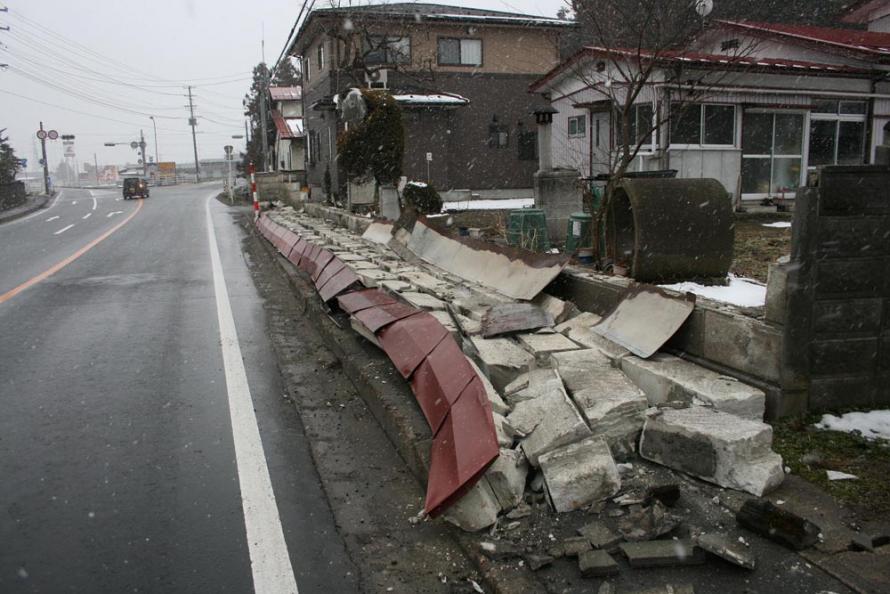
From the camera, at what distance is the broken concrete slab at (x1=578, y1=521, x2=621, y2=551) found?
327 centimetres

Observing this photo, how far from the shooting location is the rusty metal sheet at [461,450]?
3570 mm

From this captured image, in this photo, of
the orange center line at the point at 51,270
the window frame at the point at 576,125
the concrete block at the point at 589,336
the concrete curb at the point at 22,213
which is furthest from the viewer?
the concrete curb at the point at 22,213

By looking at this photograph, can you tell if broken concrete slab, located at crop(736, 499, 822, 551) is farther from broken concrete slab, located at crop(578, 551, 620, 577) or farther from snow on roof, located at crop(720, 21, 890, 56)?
snow on roof, located at crop(720, 21, 890, 56)

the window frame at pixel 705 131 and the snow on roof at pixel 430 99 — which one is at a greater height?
the snow on roof at pixel 430 99

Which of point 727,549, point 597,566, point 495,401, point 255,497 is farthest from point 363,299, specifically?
point 727,549

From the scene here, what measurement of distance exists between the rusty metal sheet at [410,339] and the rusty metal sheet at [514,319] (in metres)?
0.44

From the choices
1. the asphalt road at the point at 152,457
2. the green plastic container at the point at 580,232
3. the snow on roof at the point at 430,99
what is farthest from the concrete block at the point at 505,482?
the snow on roof at the point at 430,99

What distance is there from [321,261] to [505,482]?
712 cm

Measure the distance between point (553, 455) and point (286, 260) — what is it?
1051 centimetres

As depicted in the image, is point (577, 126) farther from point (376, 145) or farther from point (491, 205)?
point (376, 145)

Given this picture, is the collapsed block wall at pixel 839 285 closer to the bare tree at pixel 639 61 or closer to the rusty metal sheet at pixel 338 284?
the bare tree at pixel 639 61

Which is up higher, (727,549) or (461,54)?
(461,54)

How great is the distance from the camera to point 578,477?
11.9 feet

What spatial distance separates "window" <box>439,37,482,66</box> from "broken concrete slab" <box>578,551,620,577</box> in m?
28.9
